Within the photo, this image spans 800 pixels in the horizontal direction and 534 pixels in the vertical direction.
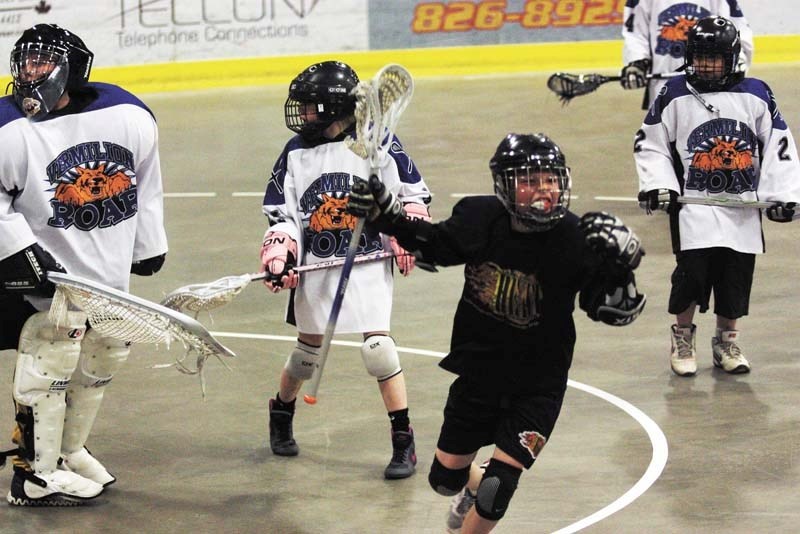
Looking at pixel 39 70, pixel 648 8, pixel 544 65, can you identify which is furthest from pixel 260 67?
pixel 39 70

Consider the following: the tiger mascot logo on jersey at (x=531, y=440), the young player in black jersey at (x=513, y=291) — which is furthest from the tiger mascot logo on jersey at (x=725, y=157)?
the tiger mascot logo on jersey at (x=531, y=440)

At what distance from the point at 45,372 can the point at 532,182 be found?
2.04m

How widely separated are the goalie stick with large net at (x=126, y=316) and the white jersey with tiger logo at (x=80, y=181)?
8.0 inches

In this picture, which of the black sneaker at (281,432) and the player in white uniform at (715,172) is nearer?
the black sneaker at (281,432)

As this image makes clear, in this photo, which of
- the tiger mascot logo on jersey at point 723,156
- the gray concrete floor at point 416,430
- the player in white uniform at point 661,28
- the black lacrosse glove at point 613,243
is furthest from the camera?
the player in white uniform at point 661,28

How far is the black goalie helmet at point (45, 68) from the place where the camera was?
5195 mm

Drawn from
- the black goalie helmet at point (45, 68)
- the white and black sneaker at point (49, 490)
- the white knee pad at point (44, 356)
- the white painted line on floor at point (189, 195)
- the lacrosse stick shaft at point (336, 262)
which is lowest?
the white and black sneaker at point (49, 490)

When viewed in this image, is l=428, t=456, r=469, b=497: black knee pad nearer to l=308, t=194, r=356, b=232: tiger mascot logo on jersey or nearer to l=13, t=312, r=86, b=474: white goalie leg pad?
l=308, t=194, r=356, b=232: tiger mascot logo on jersey

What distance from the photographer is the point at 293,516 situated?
17.3 feet

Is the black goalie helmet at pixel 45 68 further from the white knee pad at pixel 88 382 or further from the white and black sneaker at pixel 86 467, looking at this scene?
the white and black sneaker at pixel 86 467

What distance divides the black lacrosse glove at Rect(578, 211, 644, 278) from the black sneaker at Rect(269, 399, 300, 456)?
205cm

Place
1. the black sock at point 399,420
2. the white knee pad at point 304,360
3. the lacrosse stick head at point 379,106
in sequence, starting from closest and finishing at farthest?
the lacrosse stick head at point 379,106 < the black sock at point 399,420 < the white knee pad at point 304,360

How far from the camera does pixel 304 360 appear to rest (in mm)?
5812

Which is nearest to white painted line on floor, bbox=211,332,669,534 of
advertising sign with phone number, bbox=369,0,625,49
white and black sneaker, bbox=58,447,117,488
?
white and black sneaker, bbox=58,447,117,488
